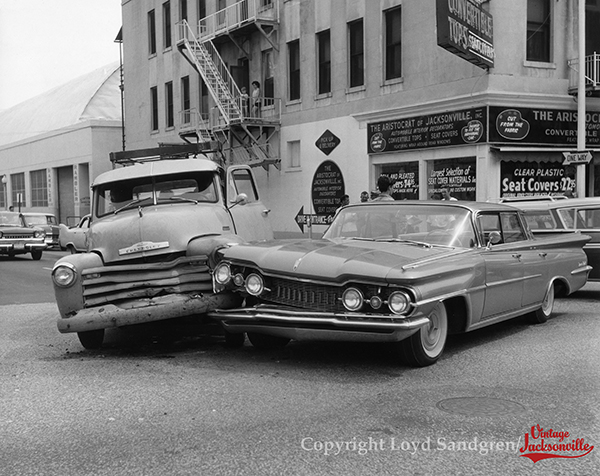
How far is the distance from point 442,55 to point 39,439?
19.0 meters


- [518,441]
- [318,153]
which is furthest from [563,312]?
[318,153]

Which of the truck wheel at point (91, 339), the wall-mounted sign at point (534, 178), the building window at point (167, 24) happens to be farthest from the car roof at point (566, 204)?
the building window at point (167, 24)

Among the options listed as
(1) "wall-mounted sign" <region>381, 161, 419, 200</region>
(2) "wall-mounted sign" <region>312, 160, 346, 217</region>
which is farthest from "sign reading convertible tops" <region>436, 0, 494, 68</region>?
(2) "wall-mounted sign" <region>312, 160, 346, 217</region>

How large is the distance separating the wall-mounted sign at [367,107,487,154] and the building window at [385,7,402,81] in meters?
1.61

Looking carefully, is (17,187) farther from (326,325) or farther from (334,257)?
(326,325)

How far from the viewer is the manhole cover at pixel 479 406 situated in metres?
5.32

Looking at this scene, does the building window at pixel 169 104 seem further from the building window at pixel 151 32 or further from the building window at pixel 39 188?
the building window at pixel 39 188

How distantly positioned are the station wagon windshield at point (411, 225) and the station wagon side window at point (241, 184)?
7.09ft

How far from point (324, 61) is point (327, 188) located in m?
4.56

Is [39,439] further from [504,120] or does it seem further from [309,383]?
[504,120]

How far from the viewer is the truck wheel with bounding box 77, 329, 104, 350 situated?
25.8ft

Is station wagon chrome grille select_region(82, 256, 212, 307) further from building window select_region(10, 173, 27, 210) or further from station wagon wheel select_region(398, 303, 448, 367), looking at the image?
building window select_region(10, 173, 27, 210)

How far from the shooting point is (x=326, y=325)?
643cm

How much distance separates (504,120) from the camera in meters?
20.6
